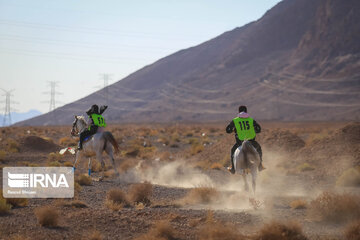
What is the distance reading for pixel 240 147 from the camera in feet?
45.6

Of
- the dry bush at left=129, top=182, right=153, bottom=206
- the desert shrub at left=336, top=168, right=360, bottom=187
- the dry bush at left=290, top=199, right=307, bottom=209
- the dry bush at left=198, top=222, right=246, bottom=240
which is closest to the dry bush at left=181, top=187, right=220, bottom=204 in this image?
the dry bush at left=129, top=182, right=153, bottom=206

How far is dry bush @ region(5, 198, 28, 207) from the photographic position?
12.9 meters

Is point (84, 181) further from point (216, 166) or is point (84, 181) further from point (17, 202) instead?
point (216, 166)

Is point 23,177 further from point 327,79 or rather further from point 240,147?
point 327,79

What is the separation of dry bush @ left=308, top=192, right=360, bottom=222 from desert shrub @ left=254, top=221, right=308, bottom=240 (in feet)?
7.63

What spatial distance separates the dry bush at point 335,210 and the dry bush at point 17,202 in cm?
740

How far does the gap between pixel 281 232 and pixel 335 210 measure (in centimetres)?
281

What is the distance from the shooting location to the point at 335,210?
11023 millimetres

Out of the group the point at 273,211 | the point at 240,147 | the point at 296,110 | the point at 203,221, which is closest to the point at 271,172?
the point at 240,147

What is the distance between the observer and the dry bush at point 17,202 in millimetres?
12945

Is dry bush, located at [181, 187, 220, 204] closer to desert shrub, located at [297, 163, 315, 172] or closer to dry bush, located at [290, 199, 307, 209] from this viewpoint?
dry bush, located at [290, 199, 307, 209]

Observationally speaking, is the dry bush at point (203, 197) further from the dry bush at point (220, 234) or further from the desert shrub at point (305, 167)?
the desert shrub at point (305, 167)

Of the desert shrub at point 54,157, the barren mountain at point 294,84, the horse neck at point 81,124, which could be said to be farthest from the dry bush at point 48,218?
the barren mountain at point 294,84

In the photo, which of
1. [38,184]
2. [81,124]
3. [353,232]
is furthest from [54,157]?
[353,232]
